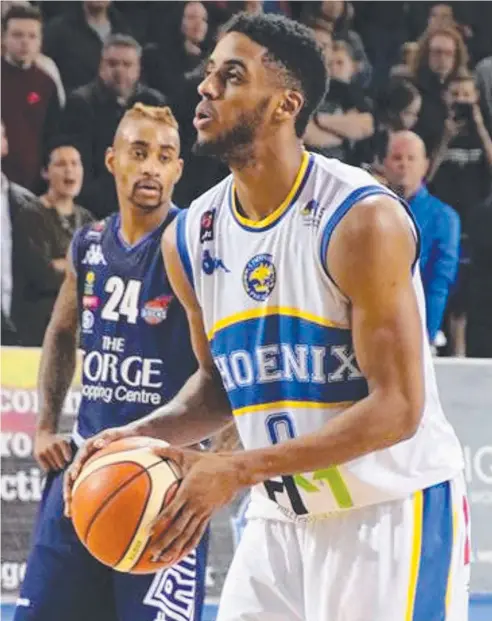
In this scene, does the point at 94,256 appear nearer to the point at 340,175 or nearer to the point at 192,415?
the point at 192,415

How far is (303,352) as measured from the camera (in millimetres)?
2646

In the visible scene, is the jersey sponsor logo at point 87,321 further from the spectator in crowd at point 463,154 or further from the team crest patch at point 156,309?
the spectator in crowd at point 463,154

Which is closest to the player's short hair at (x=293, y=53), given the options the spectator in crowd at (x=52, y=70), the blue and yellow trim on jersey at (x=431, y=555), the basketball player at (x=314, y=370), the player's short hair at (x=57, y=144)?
the basketball player at (x=314, y=370)

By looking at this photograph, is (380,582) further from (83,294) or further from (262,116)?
(83,294)

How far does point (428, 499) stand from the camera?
2670 millimetres

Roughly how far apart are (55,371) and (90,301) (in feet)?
0.90

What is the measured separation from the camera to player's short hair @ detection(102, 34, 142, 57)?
7.07m

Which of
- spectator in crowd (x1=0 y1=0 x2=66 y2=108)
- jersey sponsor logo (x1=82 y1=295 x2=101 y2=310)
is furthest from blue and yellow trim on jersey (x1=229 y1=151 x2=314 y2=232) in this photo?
spectator in crowd (x1=0 y1=0 x2=66 y2=108)

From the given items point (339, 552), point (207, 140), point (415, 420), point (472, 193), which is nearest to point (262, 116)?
point (207, 140)

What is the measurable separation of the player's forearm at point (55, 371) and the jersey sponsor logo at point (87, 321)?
0.30ft

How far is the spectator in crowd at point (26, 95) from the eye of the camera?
22.6ft

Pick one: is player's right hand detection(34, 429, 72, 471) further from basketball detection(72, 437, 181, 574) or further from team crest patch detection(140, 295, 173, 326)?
basketball detection(72, 437, 181, 574)

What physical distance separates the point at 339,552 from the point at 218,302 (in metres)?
0.60

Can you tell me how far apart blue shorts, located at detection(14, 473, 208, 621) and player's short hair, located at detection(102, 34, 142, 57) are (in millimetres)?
3766
